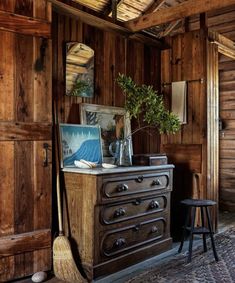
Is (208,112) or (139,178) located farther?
(208,112)

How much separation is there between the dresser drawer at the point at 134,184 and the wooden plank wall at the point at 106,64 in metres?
0.73

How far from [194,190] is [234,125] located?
1.92 m

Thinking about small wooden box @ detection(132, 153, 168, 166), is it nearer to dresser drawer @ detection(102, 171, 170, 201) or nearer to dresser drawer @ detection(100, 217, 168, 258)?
dresser drawer @ detection(102, 171, 170, 201)

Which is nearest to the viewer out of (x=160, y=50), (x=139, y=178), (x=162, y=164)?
(x=139, y=178)

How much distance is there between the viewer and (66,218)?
271cm

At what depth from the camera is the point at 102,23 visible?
3.25 meters

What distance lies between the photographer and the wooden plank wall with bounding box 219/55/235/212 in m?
5.18

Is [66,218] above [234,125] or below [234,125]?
below

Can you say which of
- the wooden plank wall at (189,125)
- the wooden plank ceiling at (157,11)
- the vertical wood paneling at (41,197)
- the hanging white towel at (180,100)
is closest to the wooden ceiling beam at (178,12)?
the wooden plank ceiling at (157,11)

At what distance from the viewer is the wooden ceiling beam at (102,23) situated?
286 centimetres

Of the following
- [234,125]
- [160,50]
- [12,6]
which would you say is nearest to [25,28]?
[12,6]

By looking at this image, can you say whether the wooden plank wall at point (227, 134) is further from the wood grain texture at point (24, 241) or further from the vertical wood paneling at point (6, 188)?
the vertical wood paneling at point (6, 188)

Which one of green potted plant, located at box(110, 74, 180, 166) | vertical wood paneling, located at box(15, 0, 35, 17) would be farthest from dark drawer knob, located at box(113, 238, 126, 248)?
vertical wood paneling, located at box(15, 0, 35, 17)

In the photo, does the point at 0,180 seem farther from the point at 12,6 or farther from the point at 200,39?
the point at 200,39
